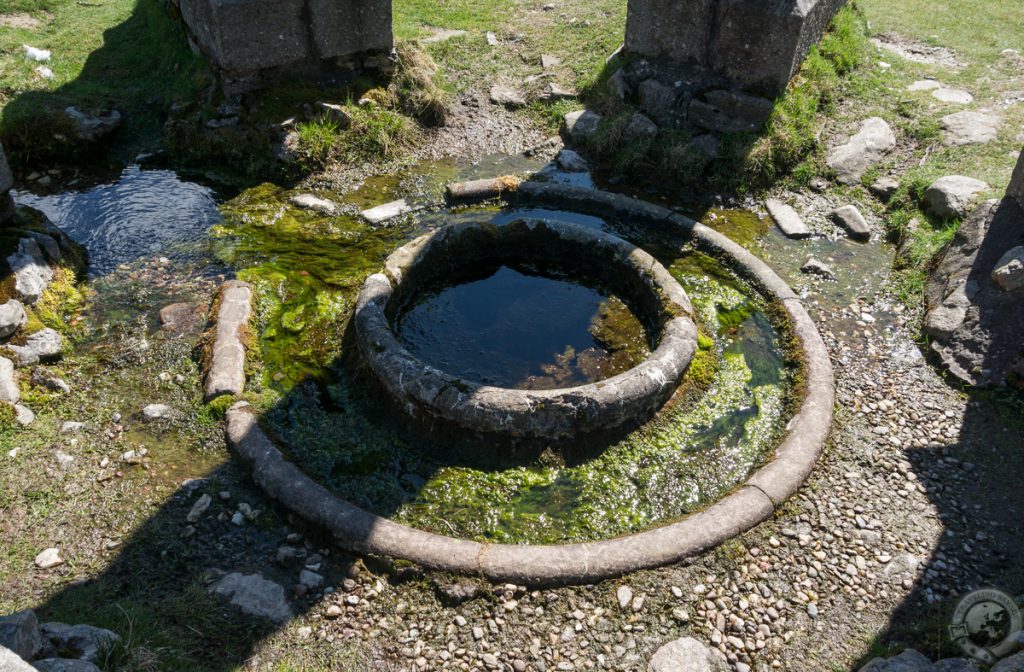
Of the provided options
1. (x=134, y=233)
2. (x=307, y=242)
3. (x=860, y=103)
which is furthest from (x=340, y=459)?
(x=860, y=103)

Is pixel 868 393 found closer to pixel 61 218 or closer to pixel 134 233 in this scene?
pixel 134 233

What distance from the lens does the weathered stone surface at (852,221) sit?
7910 millimetres

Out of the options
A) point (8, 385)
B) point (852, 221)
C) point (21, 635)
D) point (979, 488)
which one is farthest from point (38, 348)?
point (852, 221)

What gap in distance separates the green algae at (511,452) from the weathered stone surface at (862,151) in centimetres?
278

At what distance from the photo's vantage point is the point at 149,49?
11.0m

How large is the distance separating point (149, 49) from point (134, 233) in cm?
508

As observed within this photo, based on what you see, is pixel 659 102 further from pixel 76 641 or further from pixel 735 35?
pixel 76 641

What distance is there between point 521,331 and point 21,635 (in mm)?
4384

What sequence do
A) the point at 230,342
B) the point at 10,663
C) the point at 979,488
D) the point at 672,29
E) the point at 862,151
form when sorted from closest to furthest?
the point at 10,663
the point at 979,488
the point at 230,342
the point at 862,151
the point at 672,29

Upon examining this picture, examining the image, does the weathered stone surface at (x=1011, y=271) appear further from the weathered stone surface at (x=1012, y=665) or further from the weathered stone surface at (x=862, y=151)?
the weathered stone surface at (x=1012, y=665)

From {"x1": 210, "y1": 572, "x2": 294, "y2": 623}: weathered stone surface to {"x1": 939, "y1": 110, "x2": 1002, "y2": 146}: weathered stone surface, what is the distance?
363 inches

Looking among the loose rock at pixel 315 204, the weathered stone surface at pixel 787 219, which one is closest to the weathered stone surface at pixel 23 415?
the loose rock at pixel 315 204

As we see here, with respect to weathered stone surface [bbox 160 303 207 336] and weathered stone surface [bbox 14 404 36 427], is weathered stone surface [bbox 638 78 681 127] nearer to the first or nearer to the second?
weathered stone surface [bbox 160 303 207 336]
